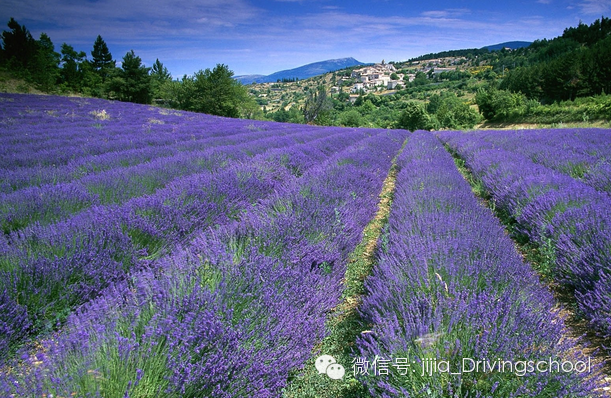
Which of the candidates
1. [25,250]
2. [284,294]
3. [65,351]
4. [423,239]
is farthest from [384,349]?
[25,250]

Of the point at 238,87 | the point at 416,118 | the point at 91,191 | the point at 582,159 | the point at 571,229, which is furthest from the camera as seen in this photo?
the point at 238,87

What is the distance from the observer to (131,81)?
105ft

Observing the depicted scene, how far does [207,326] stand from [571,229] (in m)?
3.29

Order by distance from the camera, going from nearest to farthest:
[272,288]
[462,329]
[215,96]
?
1. [462,329]
2. [272,288]
3. [215,96]

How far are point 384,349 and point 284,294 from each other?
65 cm

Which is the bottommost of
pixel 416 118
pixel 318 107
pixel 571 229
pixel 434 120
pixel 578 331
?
pixel 578 331

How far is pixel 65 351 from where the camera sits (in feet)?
3.59

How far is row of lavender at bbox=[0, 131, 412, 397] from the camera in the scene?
108 centimetres

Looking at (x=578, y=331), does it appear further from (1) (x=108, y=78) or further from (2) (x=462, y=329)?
(1) (x=108, y=78)

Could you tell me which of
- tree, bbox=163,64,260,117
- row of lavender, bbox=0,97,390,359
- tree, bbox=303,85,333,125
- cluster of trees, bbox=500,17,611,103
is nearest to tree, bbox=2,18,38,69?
tree, bbox=163,64,260,117

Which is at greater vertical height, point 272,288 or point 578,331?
point 272,288

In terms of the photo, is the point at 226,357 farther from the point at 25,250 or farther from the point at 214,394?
the point at 25,250

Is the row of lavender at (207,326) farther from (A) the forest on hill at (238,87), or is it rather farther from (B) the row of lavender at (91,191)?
(A) the forest on hill at (238,87)

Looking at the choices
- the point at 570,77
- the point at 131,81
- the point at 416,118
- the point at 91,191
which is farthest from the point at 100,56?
the point at 570,77
